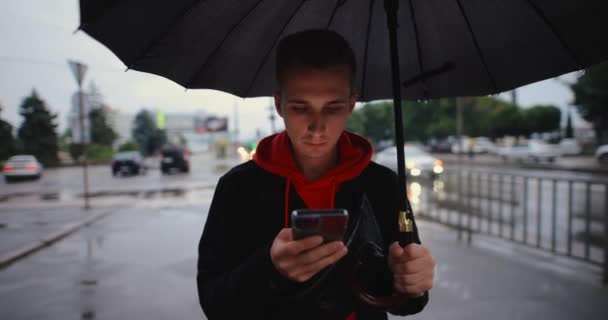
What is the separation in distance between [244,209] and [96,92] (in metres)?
90.8

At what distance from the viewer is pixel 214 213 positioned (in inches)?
56.1

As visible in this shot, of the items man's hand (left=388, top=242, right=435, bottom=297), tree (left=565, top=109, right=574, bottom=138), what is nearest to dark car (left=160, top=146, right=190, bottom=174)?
man's hand (left=388, top=242, right=435, bottom=297)

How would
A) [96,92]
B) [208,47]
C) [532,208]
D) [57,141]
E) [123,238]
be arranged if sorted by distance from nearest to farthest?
[208,47]
[123,238]
[532,208]
[57,141]
[96,92]

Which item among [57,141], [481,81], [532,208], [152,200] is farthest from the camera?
[57,141]

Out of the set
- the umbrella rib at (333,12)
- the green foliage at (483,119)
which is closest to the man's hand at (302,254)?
the umbrella rib at (333,12)

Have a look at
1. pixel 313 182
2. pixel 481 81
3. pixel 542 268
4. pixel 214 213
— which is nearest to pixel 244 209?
pixel 214 213

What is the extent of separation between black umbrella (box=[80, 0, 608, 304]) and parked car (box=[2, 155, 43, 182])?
26198 millimetres

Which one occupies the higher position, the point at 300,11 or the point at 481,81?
the point at 300,11

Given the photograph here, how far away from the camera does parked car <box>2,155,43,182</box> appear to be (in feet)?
73.5

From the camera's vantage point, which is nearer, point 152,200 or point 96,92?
point 152,200

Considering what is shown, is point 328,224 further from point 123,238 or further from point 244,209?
point 123,238

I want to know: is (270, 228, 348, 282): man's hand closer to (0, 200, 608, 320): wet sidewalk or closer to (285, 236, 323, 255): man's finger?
(285, 236, 323, 255): man's finger

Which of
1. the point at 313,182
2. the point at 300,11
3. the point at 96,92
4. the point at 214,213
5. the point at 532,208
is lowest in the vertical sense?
→ the point at 532,208

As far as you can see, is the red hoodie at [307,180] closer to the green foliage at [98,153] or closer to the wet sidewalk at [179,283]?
the wet sidewalk at [179,283]
